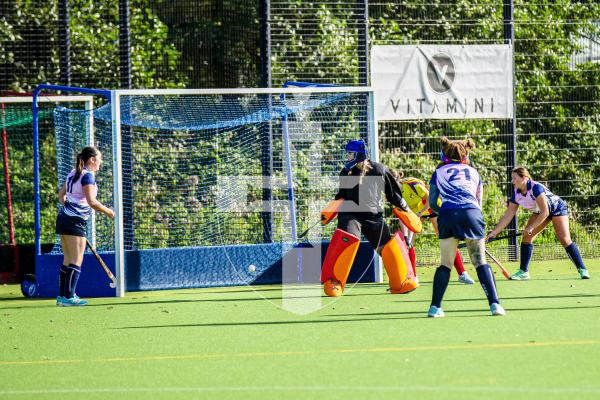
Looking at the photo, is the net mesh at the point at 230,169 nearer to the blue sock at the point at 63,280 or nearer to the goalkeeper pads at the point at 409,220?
the blue sock at the point at 63,280

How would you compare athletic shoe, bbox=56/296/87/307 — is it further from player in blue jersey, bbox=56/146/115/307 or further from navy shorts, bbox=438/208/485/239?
navy shorts, bbox=438/208/485/239

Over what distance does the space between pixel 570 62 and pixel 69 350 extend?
10.3 m

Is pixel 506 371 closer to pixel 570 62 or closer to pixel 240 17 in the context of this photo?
pixel 570 62

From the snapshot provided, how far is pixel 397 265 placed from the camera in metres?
11.1

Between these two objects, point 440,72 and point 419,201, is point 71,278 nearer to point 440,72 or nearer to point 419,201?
point 419,201

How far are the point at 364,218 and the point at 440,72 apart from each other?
483cm

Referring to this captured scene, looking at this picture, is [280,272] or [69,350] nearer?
[69,350]

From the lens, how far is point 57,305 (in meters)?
11.6

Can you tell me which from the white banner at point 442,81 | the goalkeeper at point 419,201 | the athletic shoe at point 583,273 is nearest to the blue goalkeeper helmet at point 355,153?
the goalkeeper at point 419,201

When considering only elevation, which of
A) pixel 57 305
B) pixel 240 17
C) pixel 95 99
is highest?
pixel 240 17

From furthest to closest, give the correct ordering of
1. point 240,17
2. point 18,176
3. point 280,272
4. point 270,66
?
1. point 240,17
2. point 18,176
3. point 270,66
4. point 280,272

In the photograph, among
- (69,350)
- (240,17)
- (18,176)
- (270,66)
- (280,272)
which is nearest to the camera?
(69,350)

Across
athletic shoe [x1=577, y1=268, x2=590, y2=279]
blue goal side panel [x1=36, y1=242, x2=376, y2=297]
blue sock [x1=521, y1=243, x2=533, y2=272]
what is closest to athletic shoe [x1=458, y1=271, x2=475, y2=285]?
blue sock [x1=521, y1=243, x2=533, y2=272]

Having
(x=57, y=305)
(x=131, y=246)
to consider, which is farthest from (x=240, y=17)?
(x=57, y=305)
